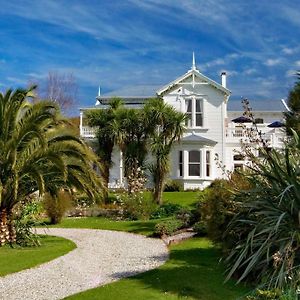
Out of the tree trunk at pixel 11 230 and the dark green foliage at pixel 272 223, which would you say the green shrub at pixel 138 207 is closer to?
the tree trunk at pixel 11 230

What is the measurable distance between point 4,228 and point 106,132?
1407 centimetres

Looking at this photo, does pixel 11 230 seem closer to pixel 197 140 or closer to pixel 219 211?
pixel 219 211

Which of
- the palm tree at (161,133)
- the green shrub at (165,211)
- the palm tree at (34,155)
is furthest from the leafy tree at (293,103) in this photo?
the palm tree at (161,133)

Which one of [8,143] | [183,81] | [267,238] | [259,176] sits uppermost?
[183,81]

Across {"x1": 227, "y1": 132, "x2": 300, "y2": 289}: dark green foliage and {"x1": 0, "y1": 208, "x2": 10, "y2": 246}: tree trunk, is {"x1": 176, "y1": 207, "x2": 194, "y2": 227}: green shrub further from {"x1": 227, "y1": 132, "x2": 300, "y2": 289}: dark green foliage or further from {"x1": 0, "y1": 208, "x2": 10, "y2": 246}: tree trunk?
{"x1": 227, "y1": 132, "x2": 300, "y2": 289}: dark green foliage

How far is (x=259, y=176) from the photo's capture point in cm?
1049

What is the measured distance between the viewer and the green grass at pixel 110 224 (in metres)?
20.0

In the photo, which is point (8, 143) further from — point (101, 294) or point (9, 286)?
point (101, 294)

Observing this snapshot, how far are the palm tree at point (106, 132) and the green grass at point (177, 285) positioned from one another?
649 inches

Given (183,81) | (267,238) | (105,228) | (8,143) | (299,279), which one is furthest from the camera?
(183,81)

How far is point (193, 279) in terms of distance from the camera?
33.5 feet

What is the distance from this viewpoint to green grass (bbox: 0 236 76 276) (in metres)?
12.2

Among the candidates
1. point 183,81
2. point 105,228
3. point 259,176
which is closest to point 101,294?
point 259,176

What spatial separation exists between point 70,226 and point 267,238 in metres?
14.3
